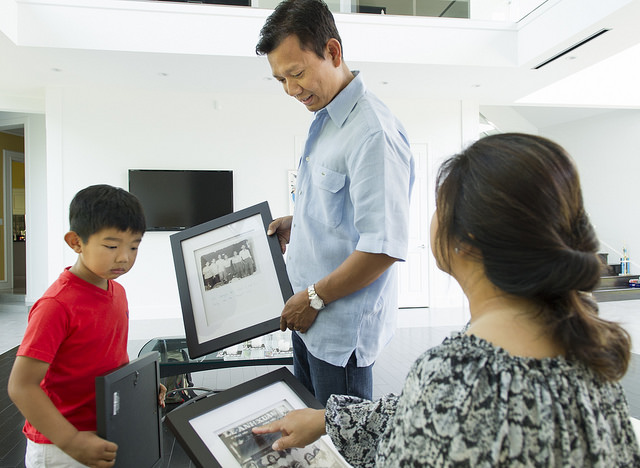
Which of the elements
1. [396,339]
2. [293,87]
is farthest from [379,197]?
[396,339]

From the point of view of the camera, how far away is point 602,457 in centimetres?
53

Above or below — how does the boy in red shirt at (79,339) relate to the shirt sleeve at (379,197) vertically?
below

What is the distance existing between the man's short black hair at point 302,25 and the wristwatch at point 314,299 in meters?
0.58

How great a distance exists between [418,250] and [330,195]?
584cm

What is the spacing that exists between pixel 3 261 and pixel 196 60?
659cm

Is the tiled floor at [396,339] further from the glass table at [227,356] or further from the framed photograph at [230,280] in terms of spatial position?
the framed photograph at [230,280]

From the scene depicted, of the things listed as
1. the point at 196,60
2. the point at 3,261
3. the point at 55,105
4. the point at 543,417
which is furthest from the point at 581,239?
the point at 3,261

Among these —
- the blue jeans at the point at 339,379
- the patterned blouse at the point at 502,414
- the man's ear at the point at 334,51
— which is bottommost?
the blue jeans at the point at 339,379

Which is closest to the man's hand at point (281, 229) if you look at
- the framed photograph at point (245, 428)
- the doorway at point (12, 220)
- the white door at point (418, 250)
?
the framed photograph at point (245, 428)

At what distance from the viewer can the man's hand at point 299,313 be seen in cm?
111

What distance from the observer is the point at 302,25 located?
3.63 ft

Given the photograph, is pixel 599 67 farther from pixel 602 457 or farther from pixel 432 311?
pixel 602 457

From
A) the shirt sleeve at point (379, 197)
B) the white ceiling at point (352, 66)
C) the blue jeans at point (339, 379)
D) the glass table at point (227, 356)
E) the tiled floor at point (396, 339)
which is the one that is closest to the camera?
the shirt sleeve at point (379, 197)

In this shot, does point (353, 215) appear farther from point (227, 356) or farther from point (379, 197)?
point (227, 356)
